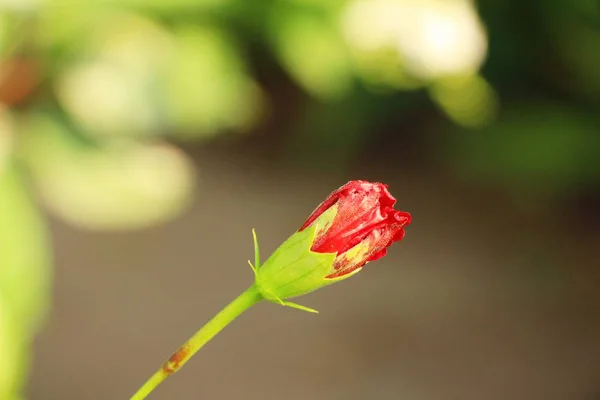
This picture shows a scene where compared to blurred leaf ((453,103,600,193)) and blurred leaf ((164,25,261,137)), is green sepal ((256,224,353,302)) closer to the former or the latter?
blurred leaf ((164,25,261,137))

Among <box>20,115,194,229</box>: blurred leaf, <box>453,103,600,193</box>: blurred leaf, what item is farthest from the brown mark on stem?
<box>453,103,600,193</box>: blurred leaf

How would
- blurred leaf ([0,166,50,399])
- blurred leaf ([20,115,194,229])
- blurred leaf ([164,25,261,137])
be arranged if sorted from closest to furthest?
1. blurred leaf ([0,166,50,399])
2. blurred leaf ([20,115,194,229])
3. blurred leaf ([164,25,261,137])

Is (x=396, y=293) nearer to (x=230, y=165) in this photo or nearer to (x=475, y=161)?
(x=475, y=161)

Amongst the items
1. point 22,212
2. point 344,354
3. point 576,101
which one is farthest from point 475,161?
point 22,212

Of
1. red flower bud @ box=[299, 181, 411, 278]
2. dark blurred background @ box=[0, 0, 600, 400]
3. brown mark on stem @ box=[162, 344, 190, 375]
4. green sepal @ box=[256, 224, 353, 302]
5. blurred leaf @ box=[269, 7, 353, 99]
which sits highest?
red flower bud @ box=[299, 181, 411, 278]

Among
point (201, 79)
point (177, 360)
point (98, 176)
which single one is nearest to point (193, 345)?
point (177, 360)

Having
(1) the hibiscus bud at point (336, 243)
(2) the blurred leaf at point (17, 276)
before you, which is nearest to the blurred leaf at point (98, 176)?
(2) the blurred leaf at point (17, 276)

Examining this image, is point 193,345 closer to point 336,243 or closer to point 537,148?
point 336,243

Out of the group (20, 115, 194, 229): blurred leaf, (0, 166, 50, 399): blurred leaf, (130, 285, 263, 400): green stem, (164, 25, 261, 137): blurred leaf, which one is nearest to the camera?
(130, 285, 263, 400): green stem
